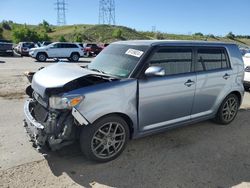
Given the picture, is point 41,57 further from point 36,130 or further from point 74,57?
point 36,130

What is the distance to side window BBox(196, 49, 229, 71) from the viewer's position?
5.03 metres

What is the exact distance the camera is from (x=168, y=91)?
175 inches

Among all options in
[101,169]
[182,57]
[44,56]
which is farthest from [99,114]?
[44,56]

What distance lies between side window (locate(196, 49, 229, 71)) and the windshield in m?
1.21

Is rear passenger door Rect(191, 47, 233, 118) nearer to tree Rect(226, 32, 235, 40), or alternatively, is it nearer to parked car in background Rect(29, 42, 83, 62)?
parked car in background Rect(29, 42, 83, 62)

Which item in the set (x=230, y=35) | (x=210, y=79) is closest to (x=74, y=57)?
(x=210, y=79)

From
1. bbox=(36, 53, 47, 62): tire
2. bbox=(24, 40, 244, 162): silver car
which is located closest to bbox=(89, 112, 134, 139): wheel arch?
bbox=(24, 40, 244, 162): silver car

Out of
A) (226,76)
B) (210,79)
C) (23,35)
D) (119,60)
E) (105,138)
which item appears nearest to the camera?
(105,138)

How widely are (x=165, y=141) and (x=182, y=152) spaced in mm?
478

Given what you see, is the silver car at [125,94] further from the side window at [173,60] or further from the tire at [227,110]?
the tire at [227,110]

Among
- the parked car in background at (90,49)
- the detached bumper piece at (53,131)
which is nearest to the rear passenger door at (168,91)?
the detached bumper piece at (53,131)

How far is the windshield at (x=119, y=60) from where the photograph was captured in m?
4.30

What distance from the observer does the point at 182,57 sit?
15.6ft

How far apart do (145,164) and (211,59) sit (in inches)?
99.1
